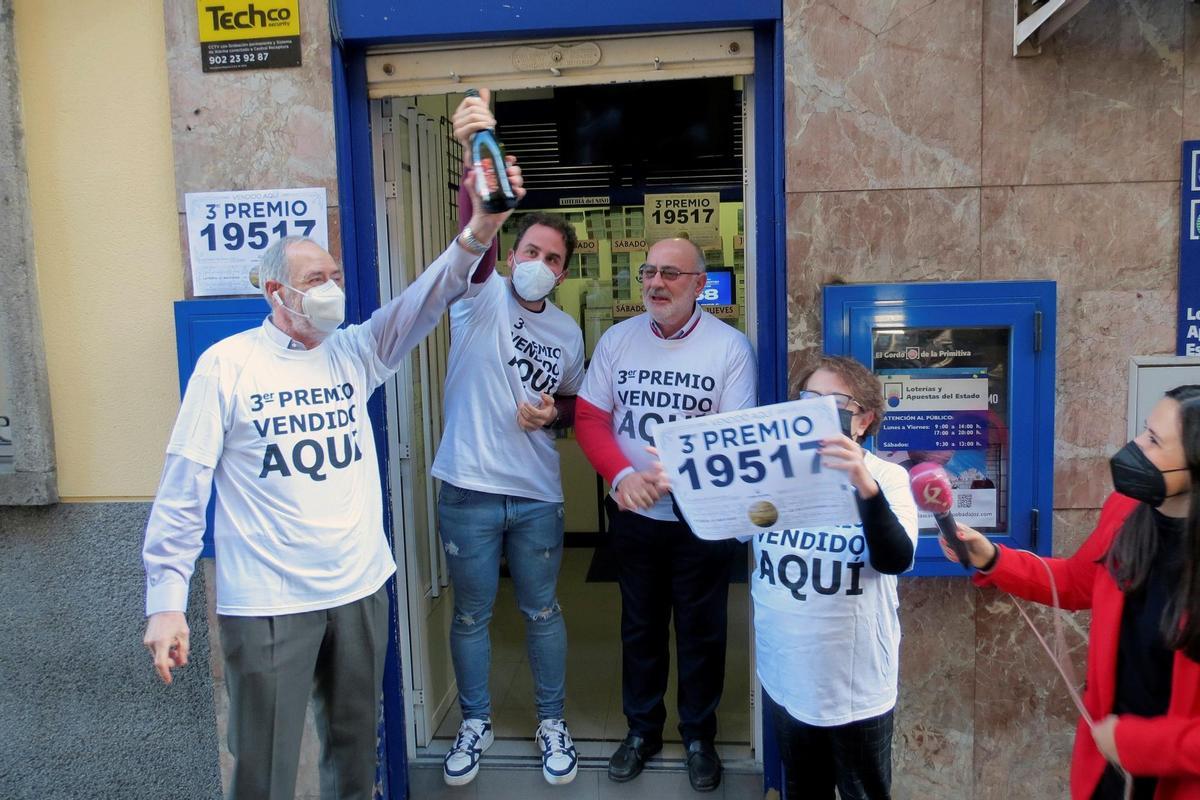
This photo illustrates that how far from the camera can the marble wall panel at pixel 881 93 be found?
3.08m

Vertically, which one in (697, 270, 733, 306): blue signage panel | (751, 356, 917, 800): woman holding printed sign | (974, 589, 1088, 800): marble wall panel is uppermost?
(697, 270, 733, 306): blue signage panel

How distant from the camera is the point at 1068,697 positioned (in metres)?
3.29

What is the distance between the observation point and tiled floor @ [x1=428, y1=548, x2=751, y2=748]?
3938 mm

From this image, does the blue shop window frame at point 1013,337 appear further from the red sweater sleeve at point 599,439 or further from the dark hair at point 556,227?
the dark hair at point 556,227

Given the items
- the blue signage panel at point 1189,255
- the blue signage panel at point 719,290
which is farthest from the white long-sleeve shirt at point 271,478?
the blue signage panel at point 719,290

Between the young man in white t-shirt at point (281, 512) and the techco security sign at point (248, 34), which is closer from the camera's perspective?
the young man in white t-shirt at point (281, 512)

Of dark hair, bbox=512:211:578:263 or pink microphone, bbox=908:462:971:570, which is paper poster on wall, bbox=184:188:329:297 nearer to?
dark hair, bbox=512:211:578:263

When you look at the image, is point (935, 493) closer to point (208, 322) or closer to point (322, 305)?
point (322, 305)

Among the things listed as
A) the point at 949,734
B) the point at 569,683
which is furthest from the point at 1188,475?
the point at 569,683

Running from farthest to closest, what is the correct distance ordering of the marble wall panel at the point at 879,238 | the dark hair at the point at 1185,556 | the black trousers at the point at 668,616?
1. the black trousers at the point at 668,616
2. the marble wall panel at the point at 879,238
3. the dark hair at the point at 1185,556

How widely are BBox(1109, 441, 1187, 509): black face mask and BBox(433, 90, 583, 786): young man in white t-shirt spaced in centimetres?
196

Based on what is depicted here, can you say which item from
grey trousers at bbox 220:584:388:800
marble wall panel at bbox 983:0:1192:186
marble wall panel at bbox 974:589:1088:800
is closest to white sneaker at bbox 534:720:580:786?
grey trousers at bbox 220:584:388:800

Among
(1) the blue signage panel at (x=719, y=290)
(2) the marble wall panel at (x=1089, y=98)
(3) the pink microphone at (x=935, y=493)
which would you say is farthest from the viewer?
(1) the blue signage panel at (x=719, y=290)

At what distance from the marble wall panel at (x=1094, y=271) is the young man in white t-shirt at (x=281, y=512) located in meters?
1.75
